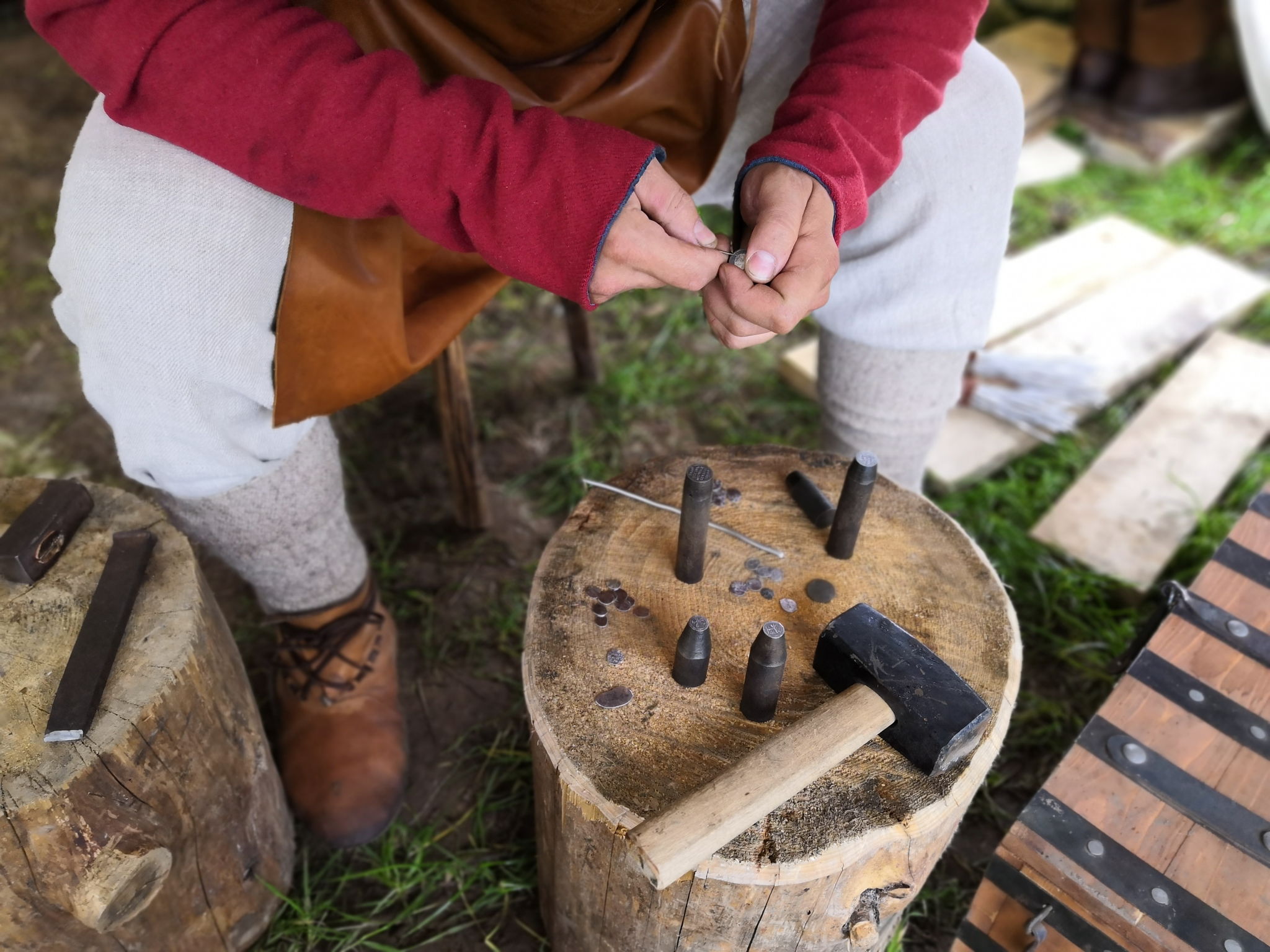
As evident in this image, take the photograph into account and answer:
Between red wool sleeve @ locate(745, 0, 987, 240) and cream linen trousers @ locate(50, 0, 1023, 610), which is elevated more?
red wool sleeve @ locate(745, 0, 987, 240)

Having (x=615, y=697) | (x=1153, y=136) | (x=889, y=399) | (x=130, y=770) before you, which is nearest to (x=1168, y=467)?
(x=889, y=399)

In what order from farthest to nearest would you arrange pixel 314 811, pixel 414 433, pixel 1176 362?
pixel 1176 362
pixel 414 433
pixel 314 811

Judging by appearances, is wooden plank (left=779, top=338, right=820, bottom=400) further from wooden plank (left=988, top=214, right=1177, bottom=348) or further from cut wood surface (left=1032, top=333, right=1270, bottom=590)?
cut wood surface (left=1032, top=333, right=1270, bottom=590)

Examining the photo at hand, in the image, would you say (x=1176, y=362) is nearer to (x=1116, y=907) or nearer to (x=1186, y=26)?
(x=1186, y=26)

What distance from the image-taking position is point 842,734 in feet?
3.61

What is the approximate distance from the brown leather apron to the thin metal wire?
34cm

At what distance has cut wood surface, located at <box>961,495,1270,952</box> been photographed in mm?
1223

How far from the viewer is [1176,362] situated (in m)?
2.87

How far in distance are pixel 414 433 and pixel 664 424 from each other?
678 mm

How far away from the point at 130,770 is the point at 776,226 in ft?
3.47

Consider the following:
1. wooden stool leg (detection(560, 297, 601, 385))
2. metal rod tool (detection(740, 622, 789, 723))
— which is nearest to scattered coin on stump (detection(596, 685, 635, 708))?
metal rod tool (detection(740, 622, 789, 723))

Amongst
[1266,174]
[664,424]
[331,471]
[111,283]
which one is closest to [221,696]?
[331,471]

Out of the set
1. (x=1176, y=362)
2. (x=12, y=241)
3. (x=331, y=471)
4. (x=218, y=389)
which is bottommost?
(x=12, y=241)

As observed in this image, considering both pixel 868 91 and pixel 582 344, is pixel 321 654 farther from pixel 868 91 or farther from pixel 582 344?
pixel 868 91
